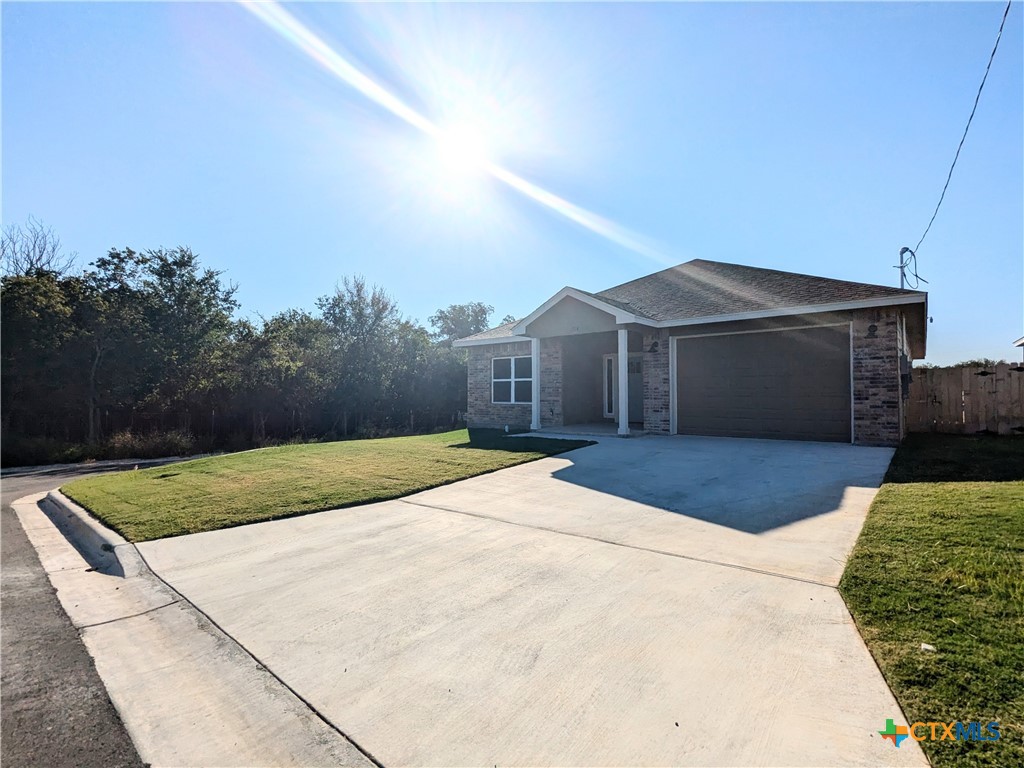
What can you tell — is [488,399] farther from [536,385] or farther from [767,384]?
[767,384]

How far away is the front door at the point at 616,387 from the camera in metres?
15.0

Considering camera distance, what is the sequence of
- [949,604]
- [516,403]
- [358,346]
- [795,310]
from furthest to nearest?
[358,346], [516,403], [795,310], [949,604]

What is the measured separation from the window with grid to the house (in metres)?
0.04

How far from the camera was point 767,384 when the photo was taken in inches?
444

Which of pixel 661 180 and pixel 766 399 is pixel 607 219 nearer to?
pixel 661 180

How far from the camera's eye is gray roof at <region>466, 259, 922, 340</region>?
35.2ft

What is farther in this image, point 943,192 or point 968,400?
point 968,400

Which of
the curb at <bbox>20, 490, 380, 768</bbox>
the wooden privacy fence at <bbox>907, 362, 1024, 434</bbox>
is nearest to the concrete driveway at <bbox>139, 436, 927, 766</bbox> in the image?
the curb at <bbox>20, 490, 380, 768</bbox>

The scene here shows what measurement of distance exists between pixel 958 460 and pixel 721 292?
6.66 m

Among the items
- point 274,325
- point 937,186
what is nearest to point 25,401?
point 274,325

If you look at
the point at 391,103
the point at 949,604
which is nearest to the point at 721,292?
the point at 391,103

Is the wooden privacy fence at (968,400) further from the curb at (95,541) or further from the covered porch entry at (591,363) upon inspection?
the curb at (95,541)

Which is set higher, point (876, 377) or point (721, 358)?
point (721, 358)

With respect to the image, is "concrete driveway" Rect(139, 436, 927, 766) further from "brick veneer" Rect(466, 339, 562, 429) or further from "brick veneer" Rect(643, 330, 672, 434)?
"brick veneer" Rect(466, 339, 562, 429)
